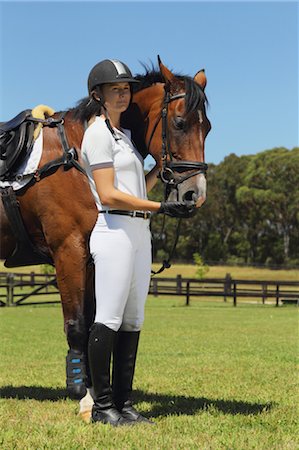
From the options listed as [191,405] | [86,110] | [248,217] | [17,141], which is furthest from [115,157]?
[248,217]

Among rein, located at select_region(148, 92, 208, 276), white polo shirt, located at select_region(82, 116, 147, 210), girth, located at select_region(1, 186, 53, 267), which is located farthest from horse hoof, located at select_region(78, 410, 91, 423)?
white polo shirt, located at select_region(82, 116, 147, 210)

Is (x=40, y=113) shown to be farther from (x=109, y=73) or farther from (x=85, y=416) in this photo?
(x=85, y=416)

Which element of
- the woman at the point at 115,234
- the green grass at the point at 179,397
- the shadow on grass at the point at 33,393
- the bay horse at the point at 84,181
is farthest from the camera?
the shadow on grass at the point at 33,393

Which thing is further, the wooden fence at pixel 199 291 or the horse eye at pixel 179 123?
the wooden fence at pixel 199 291

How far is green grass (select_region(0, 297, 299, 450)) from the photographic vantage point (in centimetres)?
374

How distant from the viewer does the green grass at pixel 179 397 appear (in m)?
3.74

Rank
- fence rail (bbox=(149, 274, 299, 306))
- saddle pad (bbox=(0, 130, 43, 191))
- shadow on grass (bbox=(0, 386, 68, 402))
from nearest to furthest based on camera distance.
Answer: saddle pad (bbox=(0, 130, 43, 191)) → shadow on grass (bbox=(0, 386, 68, 402)) → fence rail (bbox=(149, 274, 299, 306))

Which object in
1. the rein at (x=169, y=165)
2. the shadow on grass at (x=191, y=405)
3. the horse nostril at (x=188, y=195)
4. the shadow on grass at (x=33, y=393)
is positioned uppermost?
the rein at (x=169, y=165)

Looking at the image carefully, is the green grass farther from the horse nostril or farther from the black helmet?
the black helmet

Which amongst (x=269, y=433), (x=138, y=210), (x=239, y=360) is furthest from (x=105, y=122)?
(x=239, y=360)

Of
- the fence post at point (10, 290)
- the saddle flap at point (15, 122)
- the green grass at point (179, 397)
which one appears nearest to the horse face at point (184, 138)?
the saddle flap at point (15, 122)

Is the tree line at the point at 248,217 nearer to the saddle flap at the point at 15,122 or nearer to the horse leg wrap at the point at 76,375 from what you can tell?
the saddle flap at the point at 15,122

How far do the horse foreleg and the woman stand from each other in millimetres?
397

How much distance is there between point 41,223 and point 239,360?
4874 millimetres
